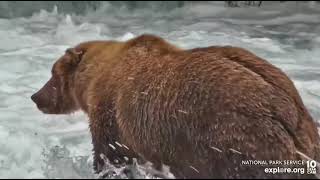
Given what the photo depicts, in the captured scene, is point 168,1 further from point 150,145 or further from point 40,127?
point 150,145

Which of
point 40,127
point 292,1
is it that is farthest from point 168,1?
point 40,127

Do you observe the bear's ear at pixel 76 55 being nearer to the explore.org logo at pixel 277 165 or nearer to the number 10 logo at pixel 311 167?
the explore.org logo at pixel 277 165

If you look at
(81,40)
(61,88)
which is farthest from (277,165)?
(81,40)

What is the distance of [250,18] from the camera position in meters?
7.59

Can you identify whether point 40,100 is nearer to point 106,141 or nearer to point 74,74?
point 74,74

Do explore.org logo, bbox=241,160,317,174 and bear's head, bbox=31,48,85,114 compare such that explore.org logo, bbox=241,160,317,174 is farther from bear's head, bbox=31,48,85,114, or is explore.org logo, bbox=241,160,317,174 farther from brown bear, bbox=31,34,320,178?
bear's head, bbox=31,48,85,114

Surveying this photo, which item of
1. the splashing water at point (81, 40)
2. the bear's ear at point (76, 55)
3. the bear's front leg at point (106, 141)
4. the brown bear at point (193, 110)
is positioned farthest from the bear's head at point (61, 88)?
the bear's front leg at point (106, 141)

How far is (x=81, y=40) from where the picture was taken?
231 inches

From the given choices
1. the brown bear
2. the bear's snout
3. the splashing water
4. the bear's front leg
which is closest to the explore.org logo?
the brown bear

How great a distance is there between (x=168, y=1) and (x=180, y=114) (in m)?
8.05

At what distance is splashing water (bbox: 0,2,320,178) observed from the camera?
12.2ft

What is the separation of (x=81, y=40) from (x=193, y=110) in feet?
10.7

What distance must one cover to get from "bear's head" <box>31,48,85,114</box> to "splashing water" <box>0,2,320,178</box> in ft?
0.76

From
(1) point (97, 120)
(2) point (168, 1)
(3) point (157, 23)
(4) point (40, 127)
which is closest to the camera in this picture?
(1) point (97, 120)
